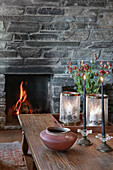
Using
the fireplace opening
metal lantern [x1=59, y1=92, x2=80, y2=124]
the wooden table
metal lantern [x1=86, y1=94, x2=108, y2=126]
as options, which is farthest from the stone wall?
the wooden table

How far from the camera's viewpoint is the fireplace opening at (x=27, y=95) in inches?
159

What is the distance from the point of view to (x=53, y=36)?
152 inches

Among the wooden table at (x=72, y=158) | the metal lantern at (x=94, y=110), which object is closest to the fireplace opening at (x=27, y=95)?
the metal lantern at (x=94, y=110)

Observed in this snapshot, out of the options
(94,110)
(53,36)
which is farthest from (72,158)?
(53,36)

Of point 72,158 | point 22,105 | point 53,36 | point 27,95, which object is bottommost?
point 72,158

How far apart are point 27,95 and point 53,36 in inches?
40.0

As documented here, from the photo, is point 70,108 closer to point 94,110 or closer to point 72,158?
point 94,110

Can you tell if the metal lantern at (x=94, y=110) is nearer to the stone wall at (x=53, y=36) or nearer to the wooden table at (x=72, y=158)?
A: the wooden table at (x=72, y=158)

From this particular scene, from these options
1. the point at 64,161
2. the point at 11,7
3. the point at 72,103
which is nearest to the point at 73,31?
the point at 11,7

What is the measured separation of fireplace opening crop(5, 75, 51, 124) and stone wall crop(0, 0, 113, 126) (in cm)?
17

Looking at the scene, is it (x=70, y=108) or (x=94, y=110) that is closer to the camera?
(x=94, y=110)

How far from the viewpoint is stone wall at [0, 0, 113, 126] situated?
3799 mm

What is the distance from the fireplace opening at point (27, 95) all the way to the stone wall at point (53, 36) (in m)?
0.17

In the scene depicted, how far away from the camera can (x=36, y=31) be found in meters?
3.83
